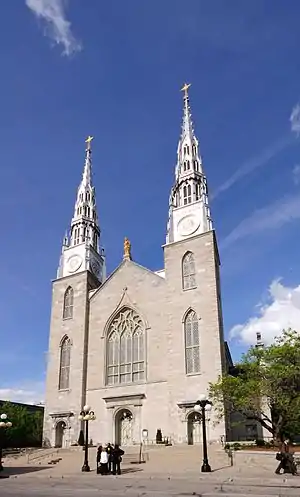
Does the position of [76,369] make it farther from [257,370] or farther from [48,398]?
[257,370]

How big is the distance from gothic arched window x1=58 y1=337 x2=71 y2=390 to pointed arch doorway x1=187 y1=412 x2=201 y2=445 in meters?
12.1

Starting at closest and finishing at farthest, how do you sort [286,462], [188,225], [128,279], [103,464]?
[286,462] < [103,464] < [188,225] < [128,279]

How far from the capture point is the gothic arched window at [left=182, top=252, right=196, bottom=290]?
120 feet

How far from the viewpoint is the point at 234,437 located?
32.8 metres

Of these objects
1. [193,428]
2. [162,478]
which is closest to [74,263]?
[193,428]

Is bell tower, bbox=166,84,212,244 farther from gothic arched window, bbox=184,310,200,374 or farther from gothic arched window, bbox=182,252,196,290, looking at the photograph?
gothic arched window, bbox=184,310,200,374

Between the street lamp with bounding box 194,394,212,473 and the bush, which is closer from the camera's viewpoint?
the street lamp with bounding box 194,394,212,473

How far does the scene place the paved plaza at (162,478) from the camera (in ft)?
40.5

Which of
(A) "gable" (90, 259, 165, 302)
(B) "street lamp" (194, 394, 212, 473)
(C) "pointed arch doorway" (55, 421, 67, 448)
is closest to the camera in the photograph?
(B) "street lamp" (194, 394, 212, 473)

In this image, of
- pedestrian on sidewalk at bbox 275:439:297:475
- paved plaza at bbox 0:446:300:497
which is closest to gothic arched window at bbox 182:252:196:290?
paved plaza at bbox 0:446:300:497

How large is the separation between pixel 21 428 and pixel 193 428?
2008 cm

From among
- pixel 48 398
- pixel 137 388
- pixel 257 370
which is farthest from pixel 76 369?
pixel 257 370

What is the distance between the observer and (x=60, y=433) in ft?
123

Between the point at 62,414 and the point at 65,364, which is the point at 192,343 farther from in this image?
the point at 62,414
